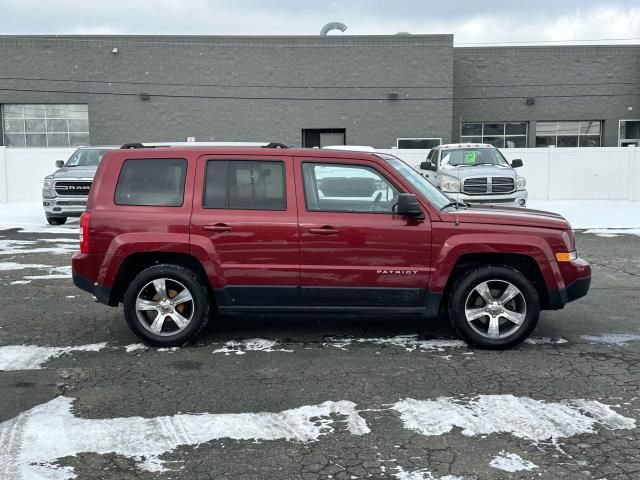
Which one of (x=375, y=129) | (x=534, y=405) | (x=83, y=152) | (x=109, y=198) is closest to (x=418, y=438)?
(x=534, y=405)

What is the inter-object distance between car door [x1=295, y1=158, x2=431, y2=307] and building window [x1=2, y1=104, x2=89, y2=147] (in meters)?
26.3

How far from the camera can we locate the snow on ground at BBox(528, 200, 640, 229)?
16353 mm

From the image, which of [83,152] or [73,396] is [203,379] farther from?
[83,152]

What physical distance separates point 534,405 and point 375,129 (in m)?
25.6

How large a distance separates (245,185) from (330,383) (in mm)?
1930

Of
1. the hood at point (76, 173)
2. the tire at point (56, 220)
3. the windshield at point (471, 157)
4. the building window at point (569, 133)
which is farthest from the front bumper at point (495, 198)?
the building window at point (569, 133)

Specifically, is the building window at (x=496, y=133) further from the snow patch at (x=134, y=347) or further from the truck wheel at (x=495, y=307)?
the snow patch at (x=134, y=347)

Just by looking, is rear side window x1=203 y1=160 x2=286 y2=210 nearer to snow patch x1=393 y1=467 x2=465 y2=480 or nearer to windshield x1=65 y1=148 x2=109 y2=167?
snow patch x1=393 y1=467 x2=465 y2=480

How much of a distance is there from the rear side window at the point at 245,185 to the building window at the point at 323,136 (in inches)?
948

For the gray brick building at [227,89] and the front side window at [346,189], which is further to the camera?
the gray brick building at [227,89]

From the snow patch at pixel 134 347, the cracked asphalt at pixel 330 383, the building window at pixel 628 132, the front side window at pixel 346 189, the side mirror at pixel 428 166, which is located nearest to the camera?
the cracked asphalt at pixel 330 383

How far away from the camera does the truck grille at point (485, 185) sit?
15.6 meters

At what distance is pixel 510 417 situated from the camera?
14.1 ft

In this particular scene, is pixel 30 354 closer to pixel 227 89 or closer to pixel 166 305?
pixel 166 305
